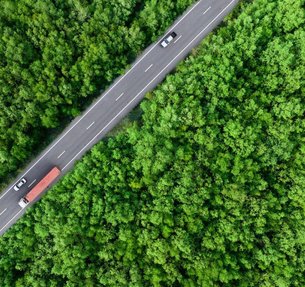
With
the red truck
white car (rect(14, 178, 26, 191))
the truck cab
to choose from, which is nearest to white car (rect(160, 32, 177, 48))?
Answer: the red truck

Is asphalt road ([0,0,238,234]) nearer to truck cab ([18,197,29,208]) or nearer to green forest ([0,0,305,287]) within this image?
truck cab ([18,197,29,208])

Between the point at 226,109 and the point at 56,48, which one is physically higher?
the point at 56,48

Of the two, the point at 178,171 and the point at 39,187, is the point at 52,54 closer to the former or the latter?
the point at 39,187

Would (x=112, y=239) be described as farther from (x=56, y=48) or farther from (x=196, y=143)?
(x=56, y=48)

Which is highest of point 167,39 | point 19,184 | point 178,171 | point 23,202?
point 167,39

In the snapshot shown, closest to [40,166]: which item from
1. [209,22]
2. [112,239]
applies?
[112,239]

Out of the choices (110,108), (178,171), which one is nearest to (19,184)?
(110,108)
